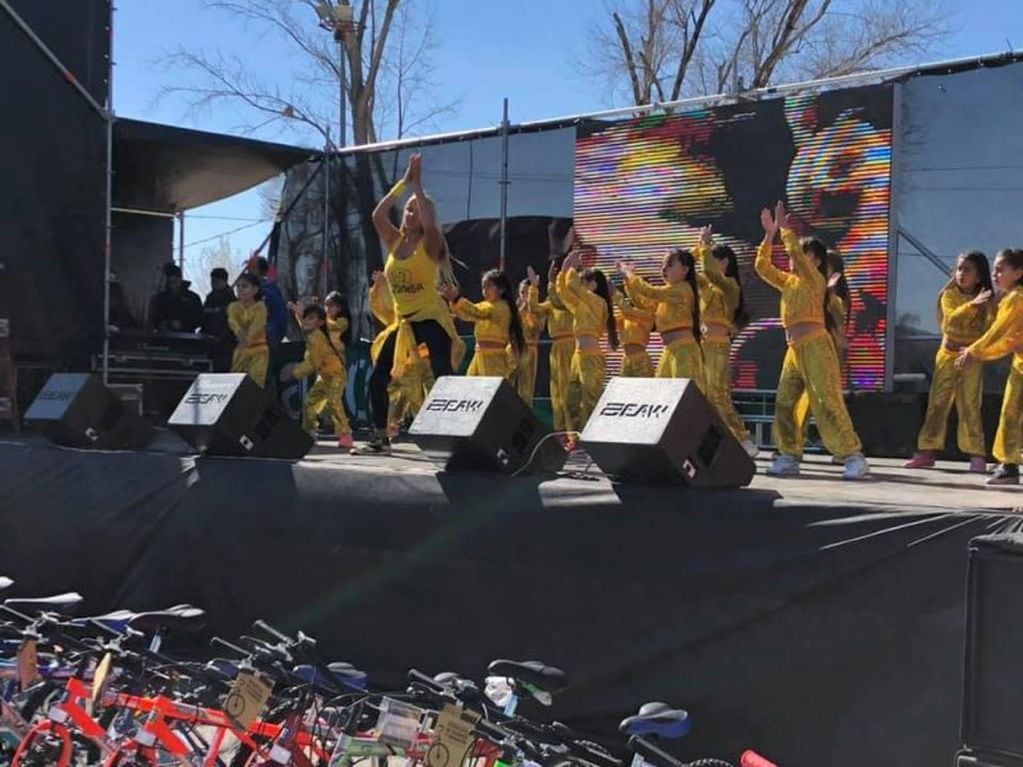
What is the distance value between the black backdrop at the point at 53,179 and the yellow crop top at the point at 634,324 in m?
3.91

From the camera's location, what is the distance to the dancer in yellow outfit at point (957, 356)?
226 inches

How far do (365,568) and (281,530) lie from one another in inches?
18.9

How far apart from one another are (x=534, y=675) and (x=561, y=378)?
518 cm

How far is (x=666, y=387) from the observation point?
373 cm

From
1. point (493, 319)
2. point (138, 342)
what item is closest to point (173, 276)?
point (138, 342)

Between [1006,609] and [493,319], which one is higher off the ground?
[493,319]

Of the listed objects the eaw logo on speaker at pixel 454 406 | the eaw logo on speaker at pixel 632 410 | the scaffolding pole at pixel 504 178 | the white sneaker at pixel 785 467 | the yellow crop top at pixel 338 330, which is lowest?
the white sneaker at pixel 785 467

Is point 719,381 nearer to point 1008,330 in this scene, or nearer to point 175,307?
point 1008,330

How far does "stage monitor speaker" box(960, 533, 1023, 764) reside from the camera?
7.97 ft

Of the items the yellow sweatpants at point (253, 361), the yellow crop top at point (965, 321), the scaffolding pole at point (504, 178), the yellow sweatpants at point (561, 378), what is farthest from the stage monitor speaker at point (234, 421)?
the scaffolding pole at point (504, 178)

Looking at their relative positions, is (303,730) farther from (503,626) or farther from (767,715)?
(767,715)

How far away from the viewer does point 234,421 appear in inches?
201

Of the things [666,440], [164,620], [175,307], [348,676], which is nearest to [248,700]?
[348,676]

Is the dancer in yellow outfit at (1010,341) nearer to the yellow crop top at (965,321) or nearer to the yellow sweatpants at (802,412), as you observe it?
the yellow crop top at (965,321)
